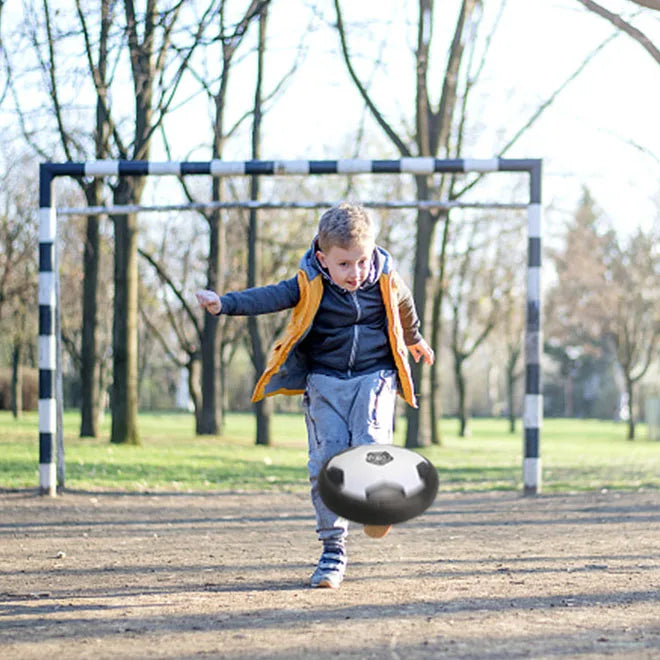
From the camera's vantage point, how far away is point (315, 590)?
4551 millimetres

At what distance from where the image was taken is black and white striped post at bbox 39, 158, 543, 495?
28.6 ft

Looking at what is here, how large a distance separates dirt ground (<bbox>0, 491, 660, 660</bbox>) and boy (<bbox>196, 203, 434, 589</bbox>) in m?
0.60

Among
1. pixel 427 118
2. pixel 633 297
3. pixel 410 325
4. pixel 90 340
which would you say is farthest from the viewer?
pixel 633 297

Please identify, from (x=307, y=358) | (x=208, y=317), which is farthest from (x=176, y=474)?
(x=208, y=317)

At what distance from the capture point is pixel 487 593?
14.6 feet

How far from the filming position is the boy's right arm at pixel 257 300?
14.5 ft

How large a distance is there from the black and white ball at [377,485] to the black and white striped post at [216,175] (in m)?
4.82

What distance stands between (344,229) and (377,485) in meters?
1.05

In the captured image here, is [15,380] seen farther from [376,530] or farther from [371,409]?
[376,530]

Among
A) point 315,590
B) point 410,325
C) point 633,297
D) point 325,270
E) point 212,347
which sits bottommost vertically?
point 315,590

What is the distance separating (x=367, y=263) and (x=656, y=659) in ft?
6.45

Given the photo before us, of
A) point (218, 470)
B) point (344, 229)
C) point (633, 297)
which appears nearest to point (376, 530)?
point (344, 229)

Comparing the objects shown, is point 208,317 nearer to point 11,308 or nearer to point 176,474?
point 176,474

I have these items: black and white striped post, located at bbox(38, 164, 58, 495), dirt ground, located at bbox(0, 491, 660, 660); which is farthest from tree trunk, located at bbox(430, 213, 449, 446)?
dirt ground, located at bbox(0, 491, 660, 660)
